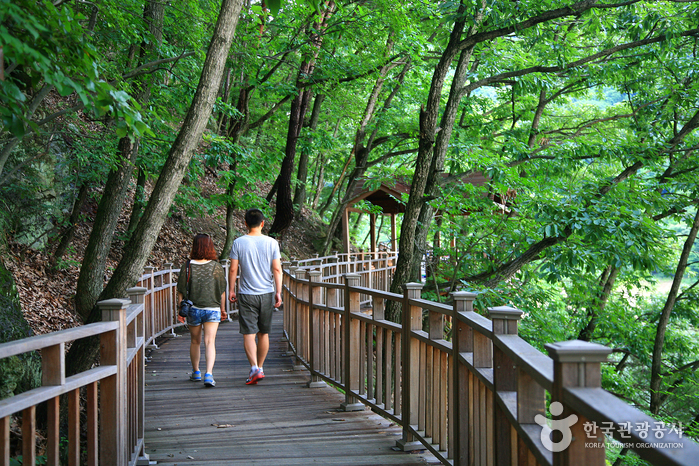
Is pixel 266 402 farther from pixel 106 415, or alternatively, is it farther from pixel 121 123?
pixel 121 123

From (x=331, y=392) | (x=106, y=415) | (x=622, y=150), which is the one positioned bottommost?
(x=331, y=392)

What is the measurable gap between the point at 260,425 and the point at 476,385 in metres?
2.71

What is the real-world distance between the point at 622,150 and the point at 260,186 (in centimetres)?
1825

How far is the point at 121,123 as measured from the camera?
287cm

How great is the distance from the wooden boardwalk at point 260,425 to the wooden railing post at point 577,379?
257 cm

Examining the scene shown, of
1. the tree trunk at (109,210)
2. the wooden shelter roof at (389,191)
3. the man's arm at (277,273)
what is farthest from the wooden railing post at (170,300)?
the wooden shelter roof at (389,191)

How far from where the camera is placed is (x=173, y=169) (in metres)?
5.73

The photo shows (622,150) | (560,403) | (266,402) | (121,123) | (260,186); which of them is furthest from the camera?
(260,186)

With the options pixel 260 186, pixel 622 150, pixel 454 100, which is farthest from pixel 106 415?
pixel 260 186

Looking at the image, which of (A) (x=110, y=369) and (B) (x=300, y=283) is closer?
(A) (x=110, y=369)

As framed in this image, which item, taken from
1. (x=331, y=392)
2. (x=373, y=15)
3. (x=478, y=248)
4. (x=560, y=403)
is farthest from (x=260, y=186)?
(x=560, y=403)

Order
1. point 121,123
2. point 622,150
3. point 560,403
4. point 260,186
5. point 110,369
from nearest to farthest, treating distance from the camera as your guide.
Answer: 1. point 560,403
2. point 121,123
3. point 110,369
4. point 622,150
5. point 260,186

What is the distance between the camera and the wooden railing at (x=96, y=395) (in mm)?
2260

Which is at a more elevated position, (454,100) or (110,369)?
(454,100)
